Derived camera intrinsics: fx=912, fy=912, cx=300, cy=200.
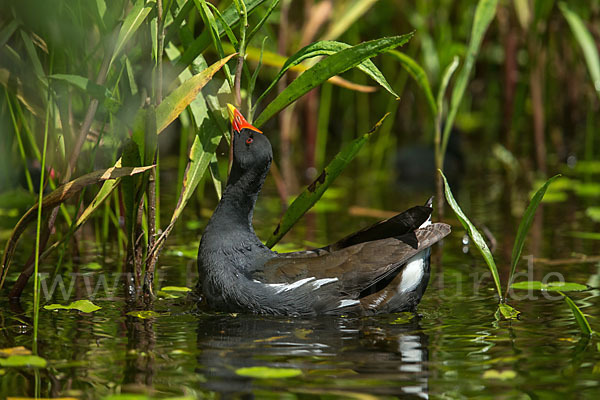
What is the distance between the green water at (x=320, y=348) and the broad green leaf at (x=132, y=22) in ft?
3.62

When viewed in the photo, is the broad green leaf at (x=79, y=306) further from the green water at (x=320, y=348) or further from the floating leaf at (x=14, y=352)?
the floating leaf at (x=14, y=352)

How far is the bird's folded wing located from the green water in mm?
173

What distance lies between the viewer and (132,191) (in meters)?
3.83

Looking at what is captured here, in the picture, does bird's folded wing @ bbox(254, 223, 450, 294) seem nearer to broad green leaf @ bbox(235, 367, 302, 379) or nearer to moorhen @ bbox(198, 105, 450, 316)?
moorhen @ bbox(198, 105, 450, 316)

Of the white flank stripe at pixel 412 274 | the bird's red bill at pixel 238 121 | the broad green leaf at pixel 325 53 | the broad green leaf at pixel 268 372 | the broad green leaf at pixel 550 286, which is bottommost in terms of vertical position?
the broad green leaf at pixel 268 372

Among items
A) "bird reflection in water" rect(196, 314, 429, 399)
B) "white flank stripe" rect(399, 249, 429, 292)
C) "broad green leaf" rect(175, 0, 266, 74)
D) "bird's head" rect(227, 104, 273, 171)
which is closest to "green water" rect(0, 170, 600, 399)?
"bird reflection in water" rect(196, 314, 429, 399)

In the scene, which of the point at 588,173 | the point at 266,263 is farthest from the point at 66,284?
the point at 588,173

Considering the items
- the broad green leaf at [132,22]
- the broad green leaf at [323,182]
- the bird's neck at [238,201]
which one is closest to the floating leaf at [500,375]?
the broad green leaf at [323,182]

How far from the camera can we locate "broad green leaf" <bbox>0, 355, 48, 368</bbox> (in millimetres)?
3016

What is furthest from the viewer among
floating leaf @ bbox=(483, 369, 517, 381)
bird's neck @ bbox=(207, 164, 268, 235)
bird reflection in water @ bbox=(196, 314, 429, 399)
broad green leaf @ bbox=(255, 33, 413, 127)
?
bird's neck @ bbox=(207, 164, 268, 235)

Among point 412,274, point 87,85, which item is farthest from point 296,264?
point 87,85

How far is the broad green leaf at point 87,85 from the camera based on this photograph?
3.53 m

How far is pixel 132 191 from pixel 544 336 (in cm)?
177

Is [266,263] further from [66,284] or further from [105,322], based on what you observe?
[66,284]
